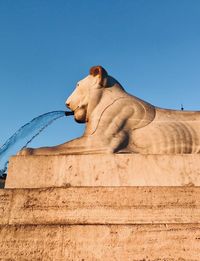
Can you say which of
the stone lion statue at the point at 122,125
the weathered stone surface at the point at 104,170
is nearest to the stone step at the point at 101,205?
the weathered stone surface at the point at 104,170

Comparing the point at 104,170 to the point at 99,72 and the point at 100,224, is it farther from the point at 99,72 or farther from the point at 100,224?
the point at 99,72

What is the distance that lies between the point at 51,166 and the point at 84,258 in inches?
49.5

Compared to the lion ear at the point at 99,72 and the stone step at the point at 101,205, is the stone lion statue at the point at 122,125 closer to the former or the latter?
the lion ear at the point at 99,72

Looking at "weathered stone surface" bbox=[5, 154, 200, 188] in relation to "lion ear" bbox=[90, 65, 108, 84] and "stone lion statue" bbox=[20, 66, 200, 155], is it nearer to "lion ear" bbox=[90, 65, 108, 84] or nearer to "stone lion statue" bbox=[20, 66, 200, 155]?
"stone lion statue" bbox=[20, 66, 200, 155]

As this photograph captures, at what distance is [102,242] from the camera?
11.6ft

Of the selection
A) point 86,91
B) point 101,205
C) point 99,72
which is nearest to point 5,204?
point 101,205

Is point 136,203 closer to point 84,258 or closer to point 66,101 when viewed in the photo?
point 84,258

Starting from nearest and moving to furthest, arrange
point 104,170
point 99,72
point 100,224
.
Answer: point 100,224, point 104,170, point 99,72

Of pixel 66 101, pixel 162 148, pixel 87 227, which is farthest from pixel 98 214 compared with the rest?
pixel 66 101

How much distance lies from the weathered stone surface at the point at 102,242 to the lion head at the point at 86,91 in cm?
237

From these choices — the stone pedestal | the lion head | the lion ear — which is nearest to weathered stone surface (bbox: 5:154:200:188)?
the stone pedestal

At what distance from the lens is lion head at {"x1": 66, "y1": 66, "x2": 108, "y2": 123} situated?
18.4 feet

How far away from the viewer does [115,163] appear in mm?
4277

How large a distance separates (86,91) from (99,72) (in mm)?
377
